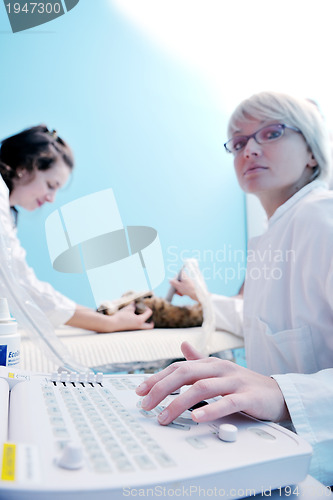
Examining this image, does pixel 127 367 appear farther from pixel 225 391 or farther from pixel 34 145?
pixel 34 145

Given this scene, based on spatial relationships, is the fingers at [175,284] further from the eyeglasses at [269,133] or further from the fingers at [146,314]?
the eyeglasses at [269,133]

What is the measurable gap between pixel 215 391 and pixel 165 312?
4.43 feet

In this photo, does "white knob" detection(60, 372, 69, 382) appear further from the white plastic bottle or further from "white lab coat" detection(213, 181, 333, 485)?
"white lab coat" detection(213, 181, 333, 485)

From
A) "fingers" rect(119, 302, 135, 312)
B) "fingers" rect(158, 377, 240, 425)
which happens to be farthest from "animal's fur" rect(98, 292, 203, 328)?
"fingers" rect(158, 377, 240, 425)

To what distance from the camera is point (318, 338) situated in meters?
0.78

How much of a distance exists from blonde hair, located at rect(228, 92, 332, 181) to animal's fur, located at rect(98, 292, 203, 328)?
0.89 metres

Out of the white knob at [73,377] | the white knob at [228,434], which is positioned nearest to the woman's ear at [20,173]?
the white knob at [73,377]

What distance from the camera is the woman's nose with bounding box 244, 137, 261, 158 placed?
3.60ft

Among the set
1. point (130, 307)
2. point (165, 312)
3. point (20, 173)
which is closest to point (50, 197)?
point (20, 173)

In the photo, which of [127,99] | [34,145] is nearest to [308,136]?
[127,99]

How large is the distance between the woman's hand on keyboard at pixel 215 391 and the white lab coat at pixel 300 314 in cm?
4

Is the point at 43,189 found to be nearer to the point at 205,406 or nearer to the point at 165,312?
the point at 165,312

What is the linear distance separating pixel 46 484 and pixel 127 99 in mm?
1891

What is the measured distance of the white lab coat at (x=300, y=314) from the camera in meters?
0.51
